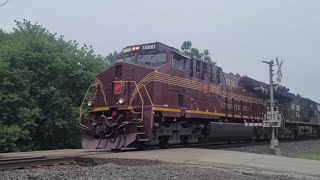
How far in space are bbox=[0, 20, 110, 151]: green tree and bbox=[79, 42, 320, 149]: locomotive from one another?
8.41 meters

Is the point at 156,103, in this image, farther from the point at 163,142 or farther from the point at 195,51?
the point at 195,51

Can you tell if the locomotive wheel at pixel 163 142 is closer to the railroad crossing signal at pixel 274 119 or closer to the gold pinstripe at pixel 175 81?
the gold pinstripe at pixel 175 81

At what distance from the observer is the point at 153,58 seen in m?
15.9

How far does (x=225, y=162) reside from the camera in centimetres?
1145

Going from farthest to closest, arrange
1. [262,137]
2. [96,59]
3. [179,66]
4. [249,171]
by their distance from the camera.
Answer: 1. [96,59]
2. [262,137]
3. [179,66]
4. [249,171]

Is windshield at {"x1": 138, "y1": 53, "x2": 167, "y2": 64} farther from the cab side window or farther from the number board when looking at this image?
the cab side window

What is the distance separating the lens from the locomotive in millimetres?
14305

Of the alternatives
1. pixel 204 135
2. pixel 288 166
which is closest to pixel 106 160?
pixel 288 166

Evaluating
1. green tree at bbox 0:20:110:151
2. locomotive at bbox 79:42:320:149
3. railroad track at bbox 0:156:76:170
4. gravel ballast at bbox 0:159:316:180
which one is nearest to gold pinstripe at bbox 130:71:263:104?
locomotive at bbox 79:42:320:149

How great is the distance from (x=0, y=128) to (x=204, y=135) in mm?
11418

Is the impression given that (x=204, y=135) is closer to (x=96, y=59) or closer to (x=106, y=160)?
(x=106, y=160)

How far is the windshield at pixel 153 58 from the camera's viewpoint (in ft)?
Result: 51.5

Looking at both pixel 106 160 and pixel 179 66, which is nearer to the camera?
pixel 106 160

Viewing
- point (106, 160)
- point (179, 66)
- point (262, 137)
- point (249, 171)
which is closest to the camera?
point (249, 171)
